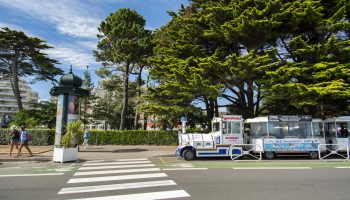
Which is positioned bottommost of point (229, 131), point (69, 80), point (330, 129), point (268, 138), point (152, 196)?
point (152, 196)

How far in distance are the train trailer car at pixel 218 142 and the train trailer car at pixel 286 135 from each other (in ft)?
4.89

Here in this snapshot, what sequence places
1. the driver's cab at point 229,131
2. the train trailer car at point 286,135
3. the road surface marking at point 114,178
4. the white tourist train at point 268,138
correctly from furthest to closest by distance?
the train trailer car at point 286,135
the driver's cab at point 229,131
the white tourist train at point 268,138
the road surface marking at point 114,178

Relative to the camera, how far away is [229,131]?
19.6m

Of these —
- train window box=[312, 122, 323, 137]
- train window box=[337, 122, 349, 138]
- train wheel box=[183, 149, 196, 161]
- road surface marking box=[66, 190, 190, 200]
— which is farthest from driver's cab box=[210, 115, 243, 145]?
road surface marking box=[66, 190, 190, 200]

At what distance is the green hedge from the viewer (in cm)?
3169

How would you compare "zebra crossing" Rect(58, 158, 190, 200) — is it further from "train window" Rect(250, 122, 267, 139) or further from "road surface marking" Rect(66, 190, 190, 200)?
"train window" Rect(250, 122, 267, 139)

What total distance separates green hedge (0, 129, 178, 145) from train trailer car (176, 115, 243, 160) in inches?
499

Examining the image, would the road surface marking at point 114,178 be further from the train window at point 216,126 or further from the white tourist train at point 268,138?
the train window at point 216,126

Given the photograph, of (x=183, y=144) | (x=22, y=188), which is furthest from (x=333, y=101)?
(x=22, y=188)

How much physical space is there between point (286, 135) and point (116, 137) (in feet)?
58.8

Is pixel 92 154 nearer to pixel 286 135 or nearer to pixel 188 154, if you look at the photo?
pixel 188 154

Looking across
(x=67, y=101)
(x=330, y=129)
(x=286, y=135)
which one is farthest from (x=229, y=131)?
(x=67, y=101)

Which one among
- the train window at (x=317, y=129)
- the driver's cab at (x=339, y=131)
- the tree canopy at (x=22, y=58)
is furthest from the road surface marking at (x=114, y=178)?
the tree canopy at (x=22, y=58)

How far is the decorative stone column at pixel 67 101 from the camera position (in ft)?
70.7
